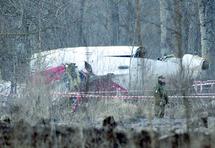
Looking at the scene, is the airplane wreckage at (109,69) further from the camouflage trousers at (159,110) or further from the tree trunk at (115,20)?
the tree trunk at (115,20)

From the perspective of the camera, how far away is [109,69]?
22.1 m

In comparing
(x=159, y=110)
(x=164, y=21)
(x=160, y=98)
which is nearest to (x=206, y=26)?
(x=164, y=21)

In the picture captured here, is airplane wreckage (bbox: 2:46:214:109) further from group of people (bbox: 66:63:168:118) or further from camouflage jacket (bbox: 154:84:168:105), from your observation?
camouflage jacket (bbox: 154:84:168:105)

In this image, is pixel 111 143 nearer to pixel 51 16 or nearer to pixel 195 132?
pixel 195 132

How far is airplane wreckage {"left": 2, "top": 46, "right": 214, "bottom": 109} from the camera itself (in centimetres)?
1766

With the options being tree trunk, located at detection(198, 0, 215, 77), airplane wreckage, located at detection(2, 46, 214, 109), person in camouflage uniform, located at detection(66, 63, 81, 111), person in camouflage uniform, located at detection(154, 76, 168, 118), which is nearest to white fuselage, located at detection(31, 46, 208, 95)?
airplane wreckage, located at detection(2, 46, 214, 109)

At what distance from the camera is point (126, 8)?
47.4 metres

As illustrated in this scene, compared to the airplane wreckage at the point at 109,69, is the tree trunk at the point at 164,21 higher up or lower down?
higher up

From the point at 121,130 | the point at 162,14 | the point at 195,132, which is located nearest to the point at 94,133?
the point at 121,130

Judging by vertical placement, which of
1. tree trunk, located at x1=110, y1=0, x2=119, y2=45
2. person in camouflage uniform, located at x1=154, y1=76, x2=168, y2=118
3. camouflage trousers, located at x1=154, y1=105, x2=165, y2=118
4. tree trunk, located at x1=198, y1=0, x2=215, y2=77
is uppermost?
tree trunk, located at x1=110, y1=0, x2=119, y2=45

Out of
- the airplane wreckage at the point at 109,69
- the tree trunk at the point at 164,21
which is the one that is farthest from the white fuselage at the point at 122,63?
the tree trunk at the point at 164,21

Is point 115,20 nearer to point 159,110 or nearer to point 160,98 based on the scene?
point 160,98

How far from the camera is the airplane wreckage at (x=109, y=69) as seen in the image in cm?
1766

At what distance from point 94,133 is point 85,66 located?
1429 centimetres
